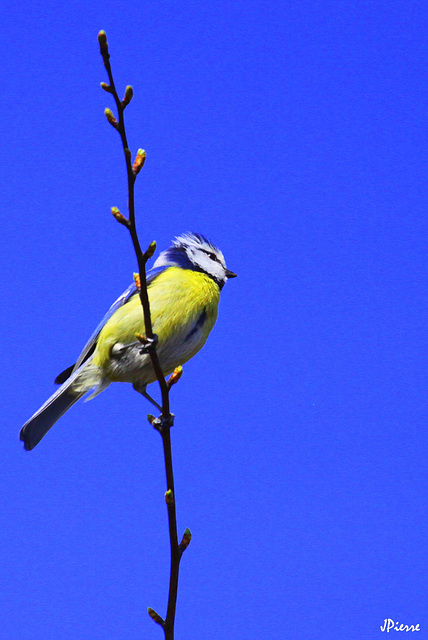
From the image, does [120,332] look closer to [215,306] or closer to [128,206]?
[215,306]

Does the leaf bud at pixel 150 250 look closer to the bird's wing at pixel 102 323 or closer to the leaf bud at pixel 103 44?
the leaf bud at pixel 103 44

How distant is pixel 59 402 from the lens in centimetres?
456

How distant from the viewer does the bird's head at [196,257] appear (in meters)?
4.80

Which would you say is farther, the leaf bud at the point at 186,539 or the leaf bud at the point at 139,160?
the leaf bud at the point at 186,539

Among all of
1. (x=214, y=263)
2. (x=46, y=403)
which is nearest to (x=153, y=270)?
(x=214, y=263)

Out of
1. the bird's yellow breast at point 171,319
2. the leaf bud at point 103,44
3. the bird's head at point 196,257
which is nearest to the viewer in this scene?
the leaf bud at point 103,44

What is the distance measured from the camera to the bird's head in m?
4.80

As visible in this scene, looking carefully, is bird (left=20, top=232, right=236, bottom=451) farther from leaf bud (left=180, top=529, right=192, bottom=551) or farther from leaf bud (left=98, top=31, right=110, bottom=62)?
leaf bud (left=98, top=31, right=110, bottom=62)

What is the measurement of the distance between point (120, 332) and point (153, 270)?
657 millimetres

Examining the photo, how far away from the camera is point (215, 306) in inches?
182

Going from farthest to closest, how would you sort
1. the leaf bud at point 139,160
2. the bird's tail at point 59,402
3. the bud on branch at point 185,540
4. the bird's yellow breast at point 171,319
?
the bird's tail at point 59,402
the bird's yellow breast at point 171,319
the bud on branch at point 185,540
the leaf bud at point 139,160

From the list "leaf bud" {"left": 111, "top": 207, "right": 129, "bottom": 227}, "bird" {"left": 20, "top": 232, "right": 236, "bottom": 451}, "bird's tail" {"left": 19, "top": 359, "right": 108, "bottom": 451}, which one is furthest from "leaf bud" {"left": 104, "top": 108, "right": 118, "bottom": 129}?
"bird's tail" {"left": 19, "top": 359, "right": 108, "bottom": 451}

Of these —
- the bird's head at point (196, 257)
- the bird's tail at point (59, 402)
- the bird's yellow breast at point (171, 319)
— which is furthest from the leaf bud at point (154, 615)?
the bird's head at point (196, 257)

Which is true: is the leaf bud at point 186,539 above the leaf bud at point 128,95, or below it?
below
